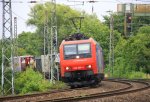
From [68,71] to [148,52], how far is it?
→ 26736 millimetres

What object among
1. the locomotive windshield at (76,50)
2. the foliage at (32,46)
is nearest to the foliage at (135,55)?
the locomotive windshield at (76,50)

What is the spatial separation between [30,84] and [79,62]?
3427mm

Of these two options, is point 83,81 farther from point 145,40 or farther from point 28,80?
point 145,40

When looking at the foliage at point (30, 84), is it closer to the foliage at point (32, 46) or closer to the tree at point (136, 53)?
the tree at point (136, 53)

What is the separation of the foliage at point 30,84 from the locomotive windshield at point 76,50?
2586 millimetres

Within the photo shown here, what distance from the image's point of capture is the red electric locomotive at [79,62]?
28766mm

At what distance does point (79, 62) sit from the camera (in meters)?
28.8

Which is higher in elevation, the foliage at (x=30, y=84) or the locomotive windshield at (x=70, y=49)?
the locomotive windshield at (x=70, y=49)

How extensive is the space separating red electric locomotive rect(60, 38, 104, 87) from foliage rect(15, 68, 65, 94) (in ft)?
6.36

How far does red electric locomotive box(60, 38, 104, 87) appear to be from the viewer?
28.8m

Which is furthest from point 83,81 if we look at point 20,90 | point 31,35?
point 31,35

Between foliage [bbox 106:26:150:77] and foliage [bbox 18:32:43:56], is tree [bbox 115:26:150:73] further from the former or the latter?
foliage [bbox 18:32:43:56]

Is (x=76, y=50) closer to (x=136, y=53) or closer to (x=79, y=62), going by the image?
(x=79, y=62)

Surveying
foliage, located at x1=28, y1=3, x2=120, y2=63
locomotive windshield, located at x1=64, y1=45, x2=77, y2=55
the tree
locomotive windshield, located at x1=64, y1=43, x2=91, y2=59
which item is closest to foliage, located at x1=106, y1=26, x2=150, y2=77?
the tree
